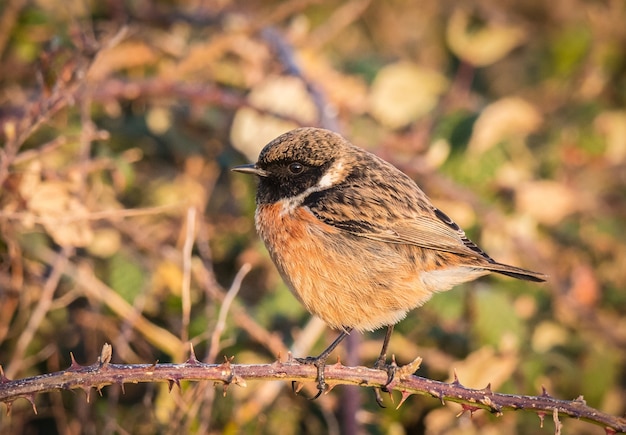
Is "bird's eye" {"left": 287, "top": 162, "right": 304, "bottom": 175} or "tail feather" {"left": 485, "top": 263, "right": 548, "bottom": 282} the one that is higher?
"bird's eye" {"left": 287, "top": 162, "right": 304, "bottom": 175}

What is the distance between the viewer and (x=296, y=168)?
4.63m

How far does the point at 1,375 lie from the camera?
2959mm

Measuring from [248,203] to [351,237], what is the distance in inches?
65.1

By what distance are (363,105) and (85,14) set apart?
2.31 meters

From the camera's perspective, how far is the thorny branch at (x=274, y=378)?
2982mm

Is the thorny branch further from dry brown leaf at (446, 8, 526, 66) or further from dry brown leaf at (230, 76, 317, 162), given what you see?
dry brown leaf at (446, 8, 526, 66)

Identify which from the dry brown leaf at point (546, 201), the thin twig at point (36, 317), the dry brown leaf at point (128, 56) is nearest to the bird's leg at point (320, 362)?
the thin twig at point (36, 317)

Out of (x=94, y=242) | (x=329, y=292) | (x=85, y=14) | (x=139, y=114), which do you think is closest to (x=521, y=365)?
(x=329, y=292)

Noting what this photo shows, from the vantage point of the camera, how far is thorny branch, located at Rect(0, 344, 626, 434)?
2.98 m

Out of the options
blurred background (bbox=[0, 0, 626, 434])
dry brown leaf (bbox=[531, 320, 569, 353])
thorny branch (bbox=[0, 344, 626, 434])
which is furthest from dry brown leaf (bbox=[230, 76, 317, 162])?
thorny branch (bbox=[0, 344, 626, 434])

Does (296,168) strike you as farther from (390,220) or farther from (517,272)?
(517,272)

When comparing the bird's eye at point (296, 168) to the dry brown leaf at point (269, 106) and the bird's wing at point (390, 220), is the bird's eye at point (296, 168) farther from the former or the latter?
the dry brown leaf at point (269, 106)

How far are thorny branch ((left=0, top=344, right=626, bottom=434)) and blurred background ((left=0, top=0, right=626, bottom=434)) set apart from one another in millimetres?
875

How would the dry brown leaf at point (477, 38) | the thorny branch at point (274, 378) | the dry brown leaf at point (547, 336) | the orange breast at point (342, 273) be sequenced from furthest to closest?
the dry brown leaf at point (477, 38) < the dry brown leaf at point (547, 336) < the orange breast at point (342, 273) < the thorny branch at point (274, 378)
